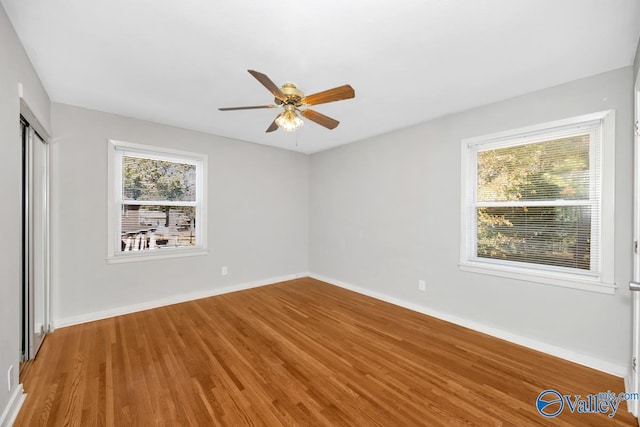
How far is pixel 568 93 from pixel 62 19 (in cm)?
403

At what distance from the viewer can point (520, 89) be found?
2.59 meters

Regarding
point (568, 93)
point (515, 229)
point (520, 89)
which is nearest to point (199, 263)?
point (515, 229)

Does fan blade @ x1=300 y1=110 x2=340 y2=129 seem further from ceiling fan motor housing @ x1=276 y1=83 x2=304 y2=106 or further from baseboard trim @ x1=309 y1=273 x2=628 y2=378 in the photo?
baseboard trim @ x1=309 y1=273 x2=628 y2=378

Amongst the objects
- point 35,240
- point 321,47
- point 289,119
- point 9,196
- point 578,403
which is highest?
point 321,47

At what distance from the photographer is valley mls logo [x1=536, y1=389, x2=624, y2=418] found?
1799 millimetres

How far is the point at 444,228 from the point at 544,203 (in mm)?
1005

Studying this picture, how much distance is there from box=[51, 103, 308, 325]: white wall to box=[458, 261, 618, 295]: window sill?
125 inches

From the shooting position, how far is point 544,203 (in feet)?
8.57

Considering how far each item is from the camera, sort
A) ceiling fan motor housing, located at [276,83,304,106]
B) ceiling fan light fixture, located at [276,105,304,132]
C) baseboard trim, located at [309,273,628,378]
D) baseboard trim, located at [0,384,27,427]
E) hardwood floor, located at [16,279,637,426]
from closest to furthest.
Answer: baseboard trim, located at [0,384,27,427], hardwood floor, located at [16,279,637,426], ceiling fan motor housing, located at [276,83,304,106], ceiling fan light fixture, located at [276,105,304,132], baseboard trim, located at [309,273,628,378]

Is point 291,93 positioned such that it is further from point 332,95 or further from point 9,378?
point 9,378

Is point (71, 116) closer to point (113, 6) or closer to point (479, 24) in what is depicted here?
point (113, 6)

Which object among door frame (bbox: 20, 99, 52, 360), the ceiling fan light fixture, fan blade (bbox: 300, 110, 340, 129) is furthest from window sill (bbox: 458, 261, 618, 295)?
door frame (bbox: 20, 99, 52, 360)

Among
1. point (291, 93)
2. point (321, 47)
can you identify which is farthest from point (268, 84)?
point (321, 47)
